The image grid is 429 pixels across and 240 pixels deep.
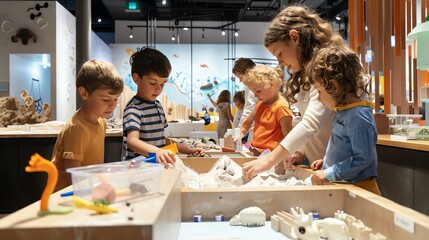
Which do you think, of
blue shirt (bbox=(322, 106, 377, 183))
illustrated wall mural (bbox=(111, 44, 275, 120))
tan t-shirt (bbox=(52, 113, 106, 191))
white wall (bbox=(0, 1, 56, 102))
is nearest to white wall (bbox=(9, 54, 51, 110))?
white wall (bbox=(0, 1, 56, 102))

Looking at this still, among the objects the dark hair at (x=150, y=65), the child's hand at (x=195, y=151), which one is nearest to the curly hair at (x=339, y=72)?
the dark hair at (x=150, y=65)

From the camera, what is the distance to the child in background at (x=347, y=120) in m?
1.41

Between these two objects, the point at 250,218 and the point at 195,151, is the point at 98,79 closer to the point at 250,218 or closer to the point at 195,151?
the point at 195,151

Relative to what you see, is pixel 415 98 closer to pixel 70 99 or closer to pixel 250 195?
pixel 250 195

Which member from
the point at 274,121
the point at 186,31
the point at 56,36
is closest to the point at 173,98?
the point at 186,31

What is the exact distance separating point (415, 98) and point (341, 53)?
308 centimetres

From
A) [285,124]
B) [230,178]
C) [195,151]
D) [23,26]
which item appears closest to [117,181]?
[230,178]

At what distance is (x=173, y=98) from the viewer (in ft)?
37.8

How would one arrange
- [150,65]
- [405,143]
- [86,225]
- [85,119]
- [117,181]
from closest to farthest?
[86,225] → [117,181] → [85,119] → [150,65] → [405,143]

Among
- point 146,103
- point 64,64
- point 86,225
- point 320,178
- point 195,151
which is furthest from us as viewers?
point 64,64

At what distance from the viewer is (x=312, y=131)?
67.2 inches

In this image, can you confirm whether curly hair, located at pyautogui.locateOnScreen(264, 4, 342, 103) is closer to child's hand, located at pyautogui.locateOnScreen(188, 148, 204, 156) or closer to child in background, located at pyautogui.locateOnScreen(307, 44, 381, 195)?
child in background, located at pyautogui.locateOnScreen(307, 44, 381, 195)

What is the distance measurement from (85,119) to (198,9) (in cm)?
974

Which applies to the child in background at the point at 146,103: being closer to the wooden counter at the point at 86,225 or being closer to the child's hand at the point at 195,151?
the child's hand at the point at 195,151
